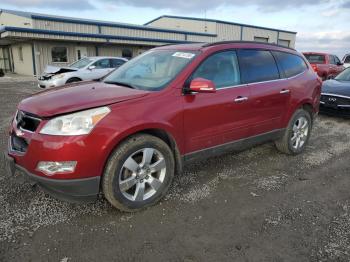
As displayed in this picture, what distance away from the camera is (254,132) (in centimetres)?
455

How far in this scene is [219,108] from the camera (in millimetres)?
3941

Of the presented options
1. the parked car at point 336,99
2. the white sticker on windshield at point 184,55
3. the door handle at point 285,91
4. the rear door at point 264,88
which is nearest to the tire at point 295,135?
the rear door at point 264,88

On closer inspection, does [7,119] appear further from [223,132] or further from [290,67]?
[290,67]

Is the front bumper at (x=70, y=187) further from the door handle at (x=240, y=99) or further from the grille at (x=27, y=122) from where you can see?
the door handle at (x=240, y=99)

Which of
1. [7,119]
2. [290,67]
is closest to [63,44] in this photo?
[7,119]

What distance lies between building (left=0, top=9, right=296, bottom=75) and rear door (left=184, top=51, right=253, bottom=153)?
21.9 metres

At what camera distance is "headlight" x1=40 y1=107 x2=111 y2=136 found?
9.59 ft

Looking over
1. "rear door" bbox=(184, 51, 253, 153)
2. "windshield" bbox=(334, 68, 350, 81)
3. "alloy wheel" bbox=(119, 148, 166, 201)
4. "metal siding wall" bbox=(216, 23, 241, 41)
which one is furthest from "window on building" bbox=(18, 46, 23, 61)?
"alloy wheel" bbox=(119, 148, 166, 201)

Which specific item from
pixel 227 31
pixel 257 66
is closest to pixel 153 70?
pixel 257 66

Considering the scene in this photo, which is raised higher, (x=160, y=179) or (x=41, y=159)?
(x=41, y=159)

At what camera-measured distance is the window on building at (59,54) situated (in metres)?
25.2

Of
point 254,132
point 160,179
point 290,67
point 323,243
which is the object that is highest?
point 290,67

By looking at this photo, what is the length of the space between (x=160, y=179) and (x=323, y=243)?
1.70 metres

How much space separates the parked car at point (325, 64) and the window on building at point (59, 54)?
59.8ft
